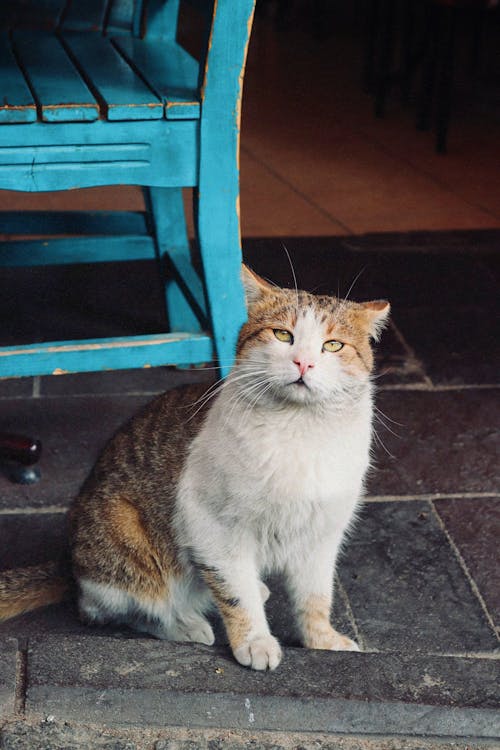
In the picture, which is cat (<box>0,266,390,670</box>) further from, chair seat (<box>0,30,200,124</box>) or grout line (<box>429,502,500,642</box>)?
chair seat (<box>0,30,200,124</box>)

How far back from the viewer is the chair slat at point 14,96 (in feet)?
5.81

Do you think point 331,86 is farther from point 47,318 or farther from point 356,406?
point 356,406

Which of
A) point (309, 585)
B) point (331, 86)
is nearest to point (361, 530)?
point (309, 585)

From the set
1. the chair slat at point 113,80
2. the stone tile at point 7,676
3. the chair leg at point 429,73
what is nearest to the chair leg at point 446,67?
the chair leg at point 429,73

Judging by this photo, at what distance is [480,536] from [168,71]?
48.0 inches

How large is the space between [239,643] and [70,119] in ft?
3.30

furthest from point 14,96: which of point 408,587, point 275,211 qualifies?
point 275,211

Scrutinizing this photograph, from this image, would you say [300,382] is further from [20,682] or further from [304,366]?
[20,682]

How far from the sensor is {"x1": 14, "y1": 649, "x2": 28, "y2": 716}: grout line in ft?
4.89

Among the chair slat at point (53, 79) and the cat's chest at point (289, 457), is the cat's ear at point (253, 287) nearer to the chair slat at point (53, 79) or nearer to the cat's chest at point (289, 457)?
the cat's chest at point (289, 457)

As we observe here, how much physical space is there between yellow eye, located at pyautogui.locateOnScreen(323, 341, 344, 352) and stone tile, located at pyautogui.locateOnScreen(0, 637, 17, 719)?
726 mm

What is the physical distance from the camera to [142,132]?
6.06 feet

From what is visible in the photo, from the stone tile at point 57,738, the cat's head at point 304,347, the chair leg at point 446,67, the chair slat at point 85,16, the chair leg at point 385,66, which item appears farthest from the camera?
the chair leg at point 385,66

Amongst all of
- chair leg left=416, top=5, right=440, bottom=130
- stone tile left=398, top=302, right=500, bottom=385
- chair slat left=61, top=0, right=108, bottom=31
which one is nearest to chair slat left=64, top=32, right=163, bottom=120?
chair slat left=61, top=0, right=108, bottom=31
